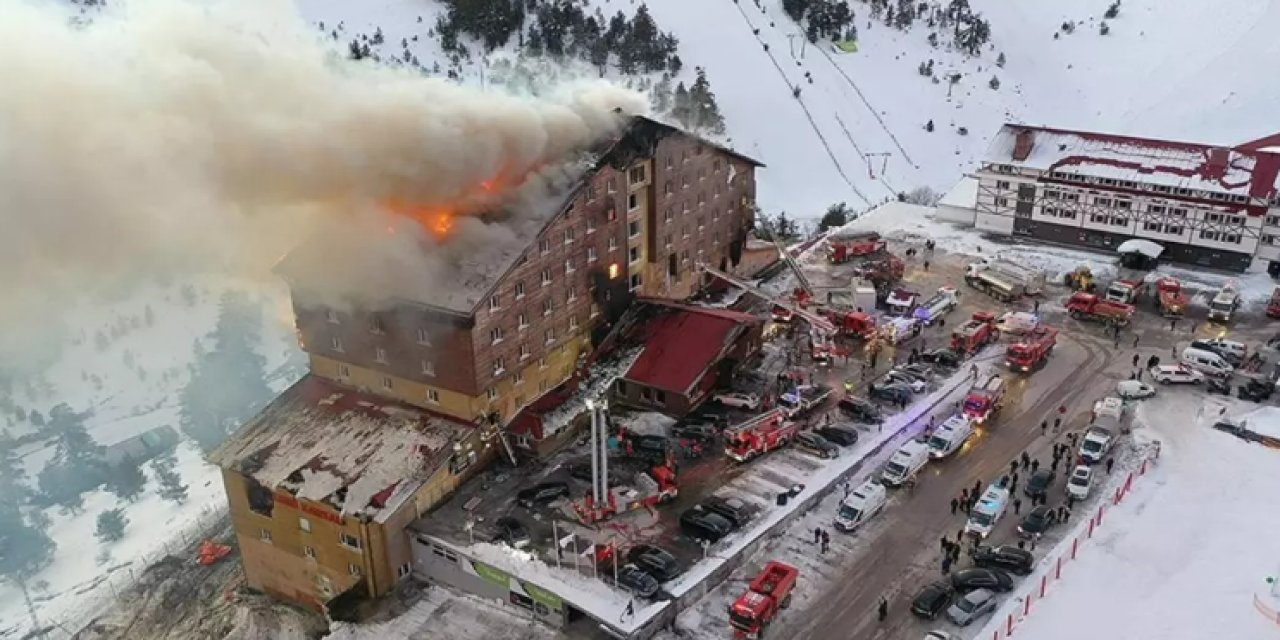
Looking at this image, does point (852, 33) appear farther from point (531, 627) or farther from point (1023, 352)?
point (531, 627)

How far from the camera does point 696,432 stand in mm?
44844

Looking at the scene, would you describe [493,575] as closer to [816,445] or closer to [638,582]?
[638,582]

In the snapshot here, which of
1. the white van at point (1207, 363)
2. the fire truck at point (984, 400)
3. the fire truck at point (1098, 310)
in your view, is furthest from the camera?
the fire truck at point (1098, 310)

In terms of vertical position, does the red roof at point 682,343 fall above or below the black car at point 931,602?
above

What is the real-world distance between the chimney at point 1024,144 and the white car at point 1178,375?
21612mm

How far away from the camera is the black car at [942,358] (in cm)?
5156

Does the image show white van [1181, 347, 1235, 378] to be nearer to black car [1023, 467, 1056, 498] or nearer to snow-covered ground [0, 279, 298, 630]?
black car [1023, 467, 1056, 498]

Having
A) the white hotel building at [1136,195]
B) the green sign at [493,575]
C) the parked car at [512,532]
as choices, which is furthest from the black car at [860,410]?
the white hotel building at [1136,195]

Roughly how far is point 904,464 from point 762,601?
10418 mm

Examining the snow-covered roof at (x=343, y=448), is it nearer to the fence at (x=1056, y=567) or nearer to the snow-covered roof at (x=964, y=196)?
the fence at (x=1056, y=567)

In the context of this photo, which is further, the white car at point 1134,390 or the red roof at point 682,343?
the white car at point 1134,390

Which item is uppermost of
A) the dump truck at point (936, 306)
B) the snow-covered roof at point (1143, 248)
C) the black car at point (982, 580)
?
the snow-covered roof at point (1143, 248)

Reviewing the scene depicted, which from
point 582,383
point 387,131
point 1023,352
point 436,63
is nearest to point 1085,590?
point 1023,352

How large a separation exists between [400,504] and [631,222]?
18553mm
